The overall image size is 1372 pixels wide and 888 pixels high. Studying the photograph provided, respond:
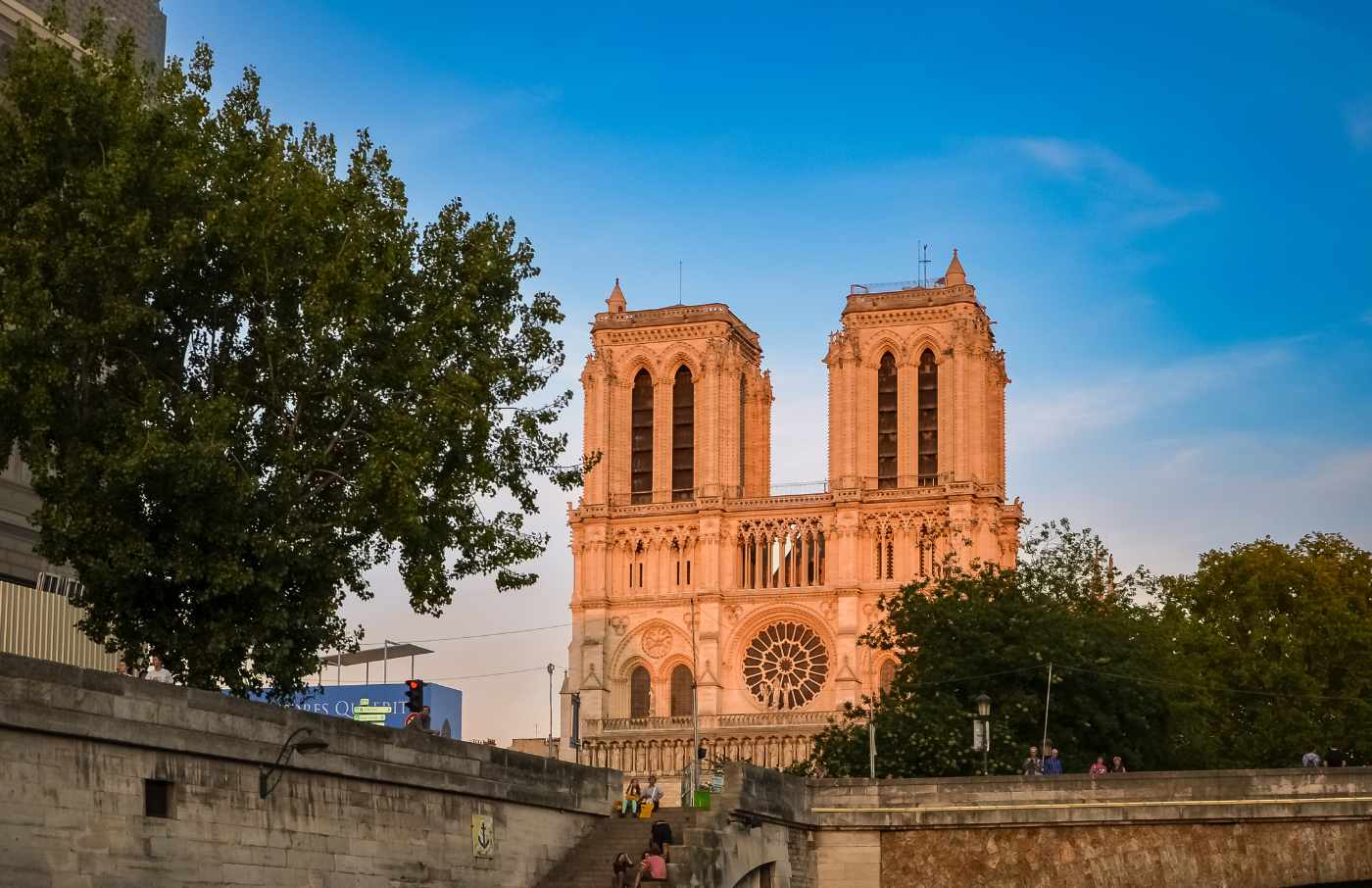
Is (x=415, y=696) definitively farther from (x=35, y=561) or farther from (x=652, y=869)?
(x=35, y=561)

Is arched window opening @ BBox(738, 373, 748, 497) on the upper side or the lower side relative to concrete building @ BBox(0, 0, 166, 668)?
upper

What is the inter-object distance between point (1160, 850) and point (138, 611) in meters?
17.2

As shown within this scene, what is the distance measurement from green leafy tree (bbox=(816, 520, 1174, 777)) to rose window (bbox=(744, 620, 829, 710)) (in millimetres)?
40780

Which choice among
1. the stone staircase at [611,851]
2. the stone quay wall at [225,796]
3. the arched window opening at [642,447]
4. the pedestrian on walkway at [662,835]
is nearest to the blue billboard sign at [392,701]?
the arched window opening at [642,447]

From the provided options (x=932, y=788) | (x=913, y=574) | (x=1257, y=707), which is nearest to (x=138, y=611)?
(x=932, y=788)

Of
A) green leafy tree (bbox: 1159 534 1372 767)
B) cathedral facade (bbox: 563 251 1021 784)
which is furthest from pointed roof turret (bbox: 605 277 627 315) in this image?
green leafy tree (bbox: 1159 534 1372 767)

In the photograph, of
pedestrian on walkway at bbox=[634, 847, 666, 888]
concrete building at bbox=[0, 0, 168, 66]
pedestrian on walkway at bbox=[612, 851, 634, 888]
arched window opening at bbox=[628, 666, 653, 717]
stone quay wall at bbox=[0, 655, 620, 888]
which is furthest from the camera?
arched window opening at bbox=[628, 666, 653, 717]

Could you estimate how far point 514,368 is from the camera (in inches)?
1377

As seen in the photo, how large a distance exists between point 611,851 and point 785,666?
68.6m

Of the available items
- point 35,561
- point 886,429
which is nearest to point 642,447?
point 886,429

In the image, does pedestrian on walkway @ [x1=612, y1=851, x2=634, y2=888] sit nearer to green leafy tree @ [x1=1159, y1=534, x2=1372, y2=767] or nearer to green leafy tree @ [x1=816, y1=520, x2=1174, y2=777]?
green leafy tree @ [x1=816, y1=520, x2=1174, y2=777]

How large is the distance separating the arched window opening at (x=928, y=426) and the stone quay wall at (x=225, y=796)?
7039cm

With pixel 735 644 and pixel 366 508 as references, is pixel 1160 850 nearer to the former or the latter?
pixel 366 508

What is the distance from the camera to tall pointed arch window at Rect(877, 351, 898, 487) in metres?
102
